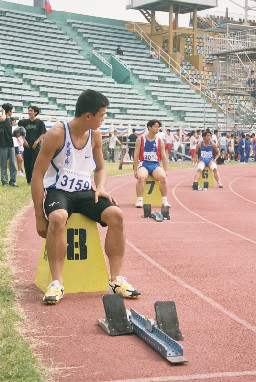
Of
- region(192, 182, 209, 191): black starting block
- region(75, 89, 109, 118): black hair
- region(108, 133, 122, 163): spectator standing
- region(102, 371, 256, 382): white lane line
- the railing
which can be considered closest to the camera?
region(102, 371, 256, 382): white lane line

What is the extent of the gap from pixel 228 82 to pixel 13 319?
4097 centimetres

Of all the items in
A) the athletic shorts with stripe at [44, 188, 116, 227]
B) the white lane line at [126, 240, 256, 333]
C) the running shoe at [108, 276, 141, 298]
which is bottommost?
the white lane line at [126, 240, 256, 333]

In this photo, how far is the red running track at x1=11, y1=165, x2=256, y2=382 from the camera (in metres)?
3.98

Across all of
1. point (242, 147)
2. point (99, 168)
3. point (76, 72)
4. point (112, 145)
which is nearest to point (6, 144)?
point (99, 168)

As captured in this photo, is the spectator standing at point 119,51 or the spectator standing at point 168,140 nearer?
the spectator standing at point 168,140

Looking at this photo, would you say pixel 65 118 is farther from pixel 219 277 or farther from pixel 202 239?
pixel 219 277

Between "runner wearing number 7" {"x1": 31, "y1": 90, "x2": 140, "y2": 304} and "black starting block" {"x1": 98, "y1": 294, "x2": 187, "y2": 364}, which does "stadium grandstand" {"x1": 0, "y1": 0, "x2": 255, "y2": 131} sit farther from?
"black starting block" {"x1": 98, "y1": 294, "x2": 187, "y2": 364}

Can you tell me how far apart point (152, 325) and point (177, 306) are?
1.06m

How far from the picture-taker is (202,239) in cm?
956

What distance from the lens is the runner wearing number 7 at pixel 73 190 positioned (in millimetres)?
5664

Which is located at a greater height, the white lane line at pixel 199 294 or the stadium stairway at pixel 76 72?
the stadium stairway at pixel 76 72

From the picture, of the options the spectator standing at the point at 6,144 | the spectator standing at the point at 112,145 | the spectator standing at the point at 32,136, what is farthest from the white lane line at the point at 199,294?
the spectator standing at the point at 112,145

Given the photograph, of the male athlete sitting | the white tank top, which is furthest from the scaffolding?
the white tank top

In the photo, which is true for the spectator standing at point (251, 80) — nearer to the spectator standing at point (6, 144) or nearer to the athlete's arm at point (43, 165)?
the spectator standing at point (6, 144)
